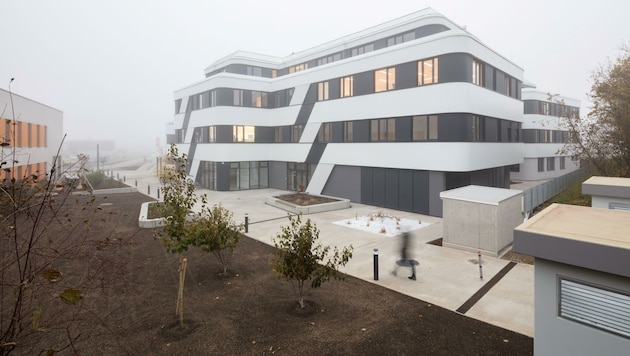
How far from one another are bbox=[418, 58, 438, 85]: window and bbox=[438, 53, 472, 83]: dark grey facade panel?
57 cm

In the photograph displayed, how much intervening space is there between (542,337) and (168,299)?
373 inches

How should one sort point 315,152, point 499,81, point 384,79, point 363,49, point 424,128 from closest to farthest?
point 424,128, point 384,79, point 499,81, point 315,152, point 363,49

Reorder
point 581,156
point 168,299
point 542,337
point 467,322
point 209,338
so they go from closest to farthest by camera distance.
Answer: point 542,337 < point 209,338 < point 467,322 < point 168,299 < point 581,156

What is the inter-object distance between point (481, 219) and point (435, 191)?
789 centimetres

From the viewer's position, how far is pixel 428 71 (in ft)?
76.3

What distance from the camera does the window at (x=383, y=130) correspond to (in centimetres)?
2534

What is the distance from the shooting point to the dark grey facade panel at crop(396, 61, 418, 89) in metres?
23.8

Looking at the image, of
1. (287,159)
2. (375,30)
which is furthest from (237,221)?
(375,30)

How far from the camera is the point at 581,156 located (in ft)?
91.1

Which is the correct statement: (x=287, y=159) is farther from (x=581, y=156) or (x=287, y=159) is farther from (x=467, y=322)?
(x=467, y=322)

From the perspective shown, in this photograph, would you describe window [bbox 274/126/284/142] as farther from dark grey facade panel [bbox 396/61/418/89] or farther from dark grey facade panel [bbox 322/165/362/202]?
Answer: dark grey facade panel [bbox 396/61/418/89]

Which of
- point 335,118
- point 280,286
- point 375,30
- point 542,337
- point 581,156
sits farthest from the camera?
point 375,30

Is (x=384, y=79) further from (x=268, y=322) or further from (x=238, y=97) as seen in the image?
(x=268, y=322)

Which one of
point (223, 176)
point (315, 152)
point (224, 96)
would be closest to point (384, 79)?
point (315, 152)
